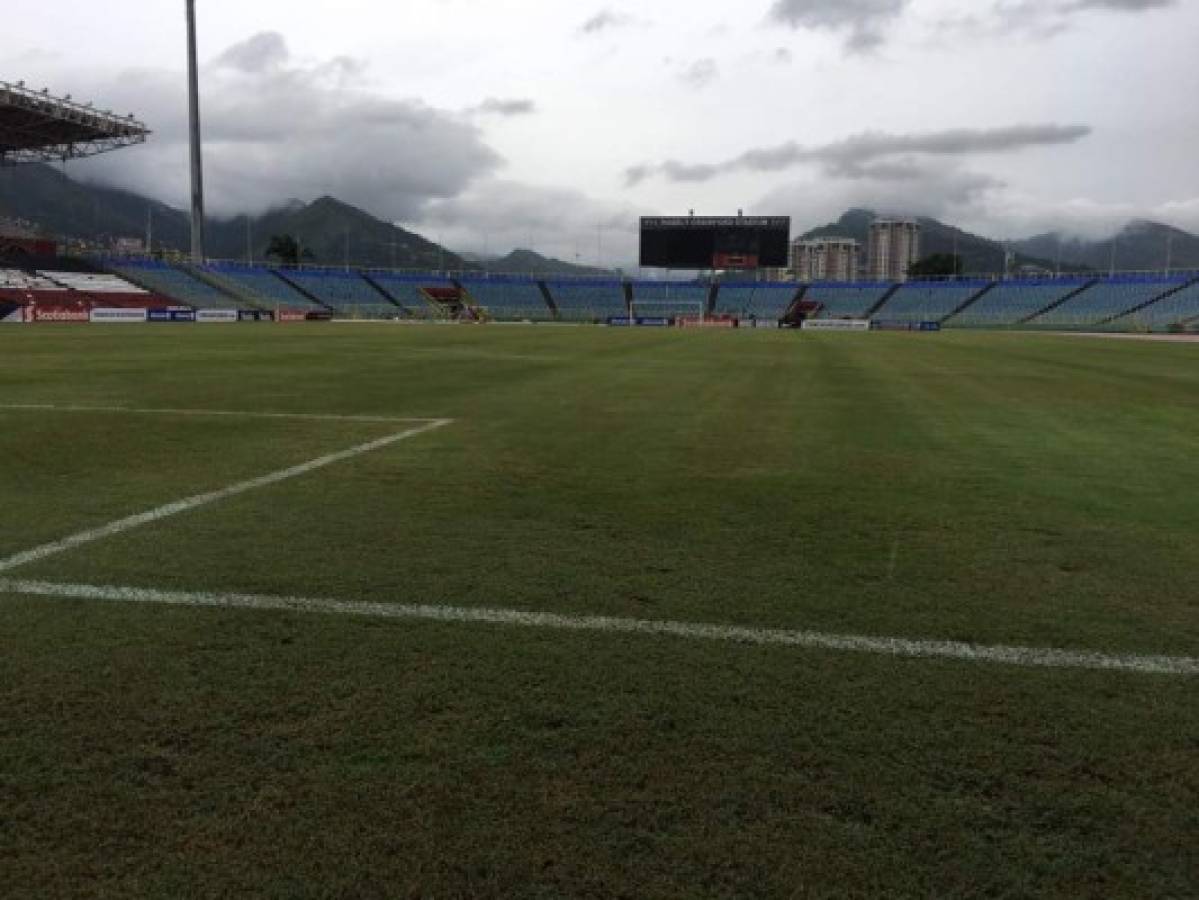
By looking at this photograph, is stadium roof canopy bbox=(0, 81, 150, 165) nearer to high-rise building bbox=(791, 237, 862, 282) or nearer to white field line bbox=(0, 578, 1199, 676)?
white field line bbox=(0, 578, 1199, 676)

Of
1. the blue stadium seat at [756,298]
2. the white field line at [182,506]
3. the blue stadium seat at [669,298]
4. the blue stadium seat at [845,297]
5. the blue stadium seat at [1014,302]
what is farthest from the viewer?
the blue stadium seat at [669,298]

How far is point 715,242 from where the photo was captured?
84938 millimetres

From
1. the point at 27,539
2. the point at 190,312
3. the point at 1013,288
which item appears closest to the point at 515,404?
the point at 27,539

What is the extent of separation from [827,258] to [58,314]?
139230 mm

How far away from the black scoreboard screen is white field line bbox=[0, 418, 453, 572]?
78.8 meters

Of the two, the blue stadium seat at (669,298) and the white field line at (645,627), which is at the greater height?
the blue stadium seat at (669,298)

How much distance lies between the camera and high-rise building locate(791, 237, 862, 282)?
166 m

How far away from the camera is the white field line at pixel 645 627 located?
3.66m

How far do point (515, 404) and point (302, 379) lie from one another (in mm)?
5567

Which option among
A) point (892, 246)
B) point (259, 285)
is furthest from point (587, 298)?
point (892, 246)

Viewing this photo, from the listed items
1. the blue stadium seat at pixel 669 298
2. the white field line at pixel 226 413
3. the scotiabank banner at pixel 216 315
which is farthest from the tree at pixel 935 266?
the white field line at pixel 226 413

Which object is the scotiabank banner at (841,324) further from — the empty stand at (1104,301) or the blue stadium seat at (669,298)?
the blue stadium seat at (669,298)

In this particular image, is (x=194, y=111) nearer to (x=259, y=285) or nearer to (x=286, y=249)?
(x=259, y=285)

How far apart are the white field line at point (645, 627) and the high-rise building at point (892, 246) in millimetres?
187450
